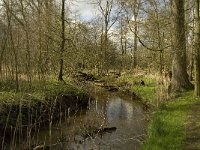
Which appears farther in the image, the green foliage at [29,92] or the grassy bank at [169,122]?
the green foliage at [29,92]

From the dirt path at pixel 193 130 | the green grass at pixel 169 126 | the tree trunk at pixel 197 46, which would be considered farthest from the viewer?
the tree trunk at pixel 197 46

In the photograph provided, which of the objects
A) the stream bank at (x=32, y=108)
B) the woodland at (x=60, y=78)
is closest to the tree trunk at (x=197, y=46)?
the woodland at (x=60, y=78)

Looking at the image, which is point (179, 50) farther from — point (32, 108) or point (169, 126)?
point (32, 108)

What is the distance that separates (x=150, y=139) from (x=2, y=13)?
1137 cm

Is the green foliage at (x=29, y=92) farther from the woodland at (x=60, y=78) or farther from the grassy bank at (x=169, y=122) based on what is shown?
the grassy bank at (x=169, y=122)

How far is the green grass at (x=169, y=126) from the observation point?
10.6 meters

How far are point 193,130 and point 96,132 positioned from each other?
3.75 metres

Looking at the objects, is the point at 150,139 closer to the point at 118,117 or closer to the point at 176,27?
the point at 118,117

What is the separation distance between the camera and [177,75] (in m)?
20.6

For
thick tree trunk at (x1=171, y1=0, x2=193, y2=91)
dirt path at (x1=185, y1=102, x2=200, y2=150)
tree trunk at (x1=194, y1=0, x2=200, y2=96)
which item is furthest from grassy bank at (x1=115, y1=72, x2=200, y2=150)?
thick tree trunk at (x1=171, y1=0, x2=193, y2=91)

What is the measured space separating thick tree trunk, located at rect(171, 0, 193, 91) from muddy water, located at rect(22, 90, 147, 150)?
298 centimetres

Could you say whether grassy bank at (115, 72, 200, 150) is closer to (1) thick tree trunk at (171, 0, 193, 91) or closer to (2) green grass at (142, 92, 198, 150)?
(2) green grass at (142, 92, 198, 150)

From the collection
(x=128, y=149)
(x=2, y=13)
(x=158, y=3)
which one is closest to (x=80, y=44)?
(x=158, y=3)

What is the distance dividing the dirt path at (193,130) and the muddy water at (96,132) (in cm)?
173
